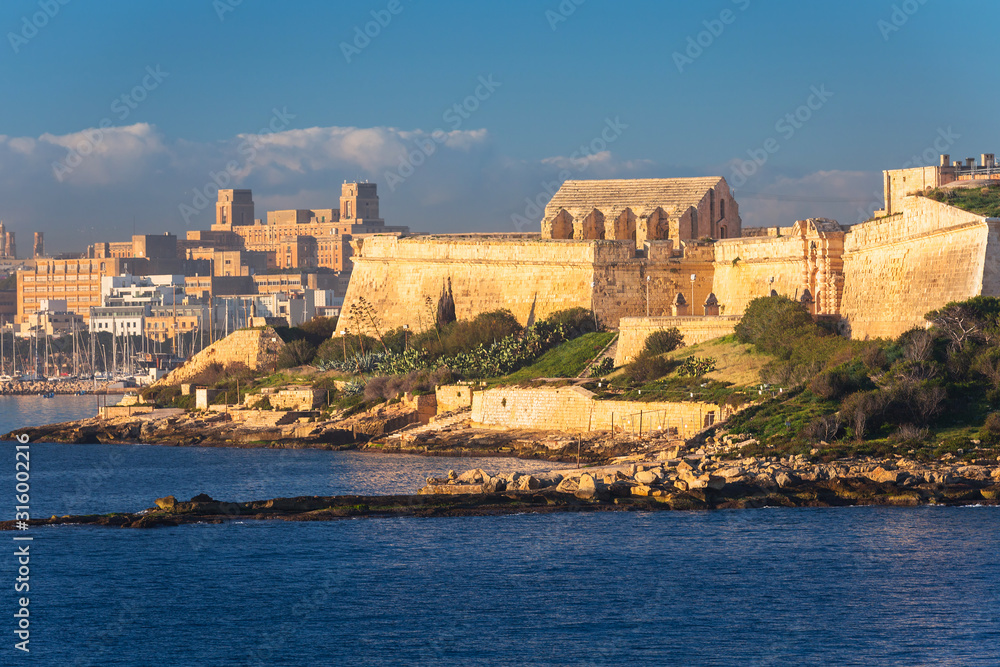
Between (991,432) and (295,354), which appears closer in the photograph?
(991,432)

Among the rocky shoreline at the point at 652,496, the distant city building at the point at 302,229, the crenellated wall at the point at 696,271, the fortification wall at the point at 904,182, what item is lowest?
the rocky shoreline at the point at 652,496

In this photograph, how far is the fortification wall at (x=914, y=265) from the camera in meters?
35.4

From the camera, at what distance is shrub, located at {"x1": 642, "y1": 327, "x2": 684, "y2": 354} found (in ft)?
148

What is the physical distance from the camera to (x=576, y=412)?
4212 centimetres

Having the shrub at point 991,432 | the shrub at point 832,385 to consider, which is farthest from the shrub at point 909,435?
the shrub at point 832,385

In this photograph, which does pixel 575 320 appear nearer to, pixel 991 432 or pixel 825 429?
pixel 825 429

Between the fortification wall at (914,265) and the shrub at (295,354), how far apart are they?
857 inches

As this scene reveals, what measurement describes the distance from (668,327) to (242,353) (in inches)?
781

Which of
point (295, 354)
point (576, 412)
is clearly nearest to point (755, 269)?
point (576, 412)

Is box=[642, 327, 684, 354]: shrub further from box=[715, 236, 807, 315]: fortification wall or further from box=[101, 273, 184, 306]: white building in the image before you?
box=[101, 273, 184, 306]: white building

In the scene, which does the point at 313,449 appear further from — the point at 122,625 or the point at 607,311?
the point at 122,625

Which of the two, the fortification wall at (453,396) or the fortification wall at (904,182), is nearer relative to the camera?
the fortification wall at (904,182)

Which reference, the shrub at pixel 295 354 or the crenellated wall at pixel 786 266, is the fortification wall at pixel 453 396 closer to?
the crenellated wall at pixel 786 266

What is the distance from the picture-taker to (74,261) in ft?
470
